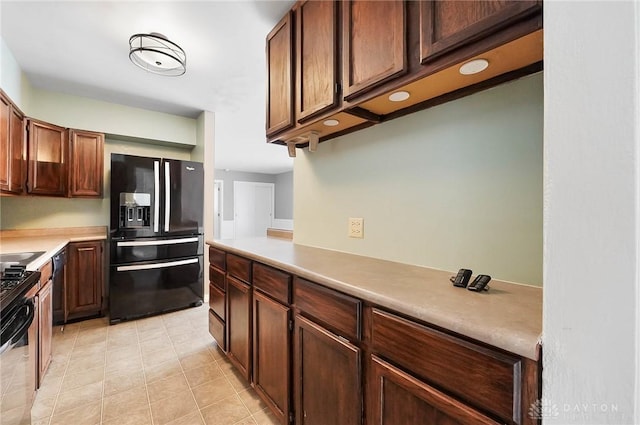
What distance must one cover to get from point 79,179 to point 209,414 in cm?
284

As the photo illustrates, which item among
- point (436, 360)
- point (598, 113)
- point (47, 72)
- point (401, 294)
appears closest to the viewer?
point (598, 113)

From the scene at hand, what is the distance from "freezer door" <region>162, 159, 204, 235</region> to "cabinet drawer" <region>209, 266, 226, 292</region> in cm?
120

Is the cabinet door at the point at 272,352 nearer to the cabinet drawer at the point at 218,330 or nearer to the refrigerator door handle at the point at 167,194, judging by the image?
the cabinet drawer at the point at 218,330

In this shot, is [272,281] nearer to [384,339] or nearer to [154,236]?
[384,339]

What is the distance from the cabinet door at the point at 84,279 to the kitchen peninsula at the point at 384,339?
7.57 feet

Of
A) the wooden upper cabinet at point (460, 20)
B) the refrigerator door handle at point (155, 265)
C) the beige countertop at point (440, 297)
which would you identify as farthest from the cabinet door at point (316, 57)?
the refrigerator door handle at point (155, 265)

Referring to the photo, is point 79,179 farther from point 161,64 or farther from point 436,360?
point 436,360

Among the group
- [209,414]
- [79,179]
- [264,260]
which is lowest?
[209,414]

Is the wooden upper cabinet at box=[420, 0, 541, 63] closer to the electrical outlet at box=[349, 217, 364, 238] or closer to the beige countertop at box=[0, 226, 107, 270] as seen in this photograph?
the electrical outlet at box=[349, 217, 364, 238]

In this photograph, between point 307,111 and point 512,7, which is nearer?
point 512,7

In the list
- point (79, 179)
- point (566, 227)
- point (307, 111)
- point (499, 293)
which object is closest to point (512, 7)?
point (566, 227)

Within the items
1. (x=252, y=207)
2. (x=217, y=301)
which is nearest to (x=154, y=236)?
(x=217, y=301)

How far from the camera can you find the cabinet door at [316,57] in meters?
1.39

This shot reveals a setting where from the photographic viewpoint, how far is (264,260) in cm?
151
